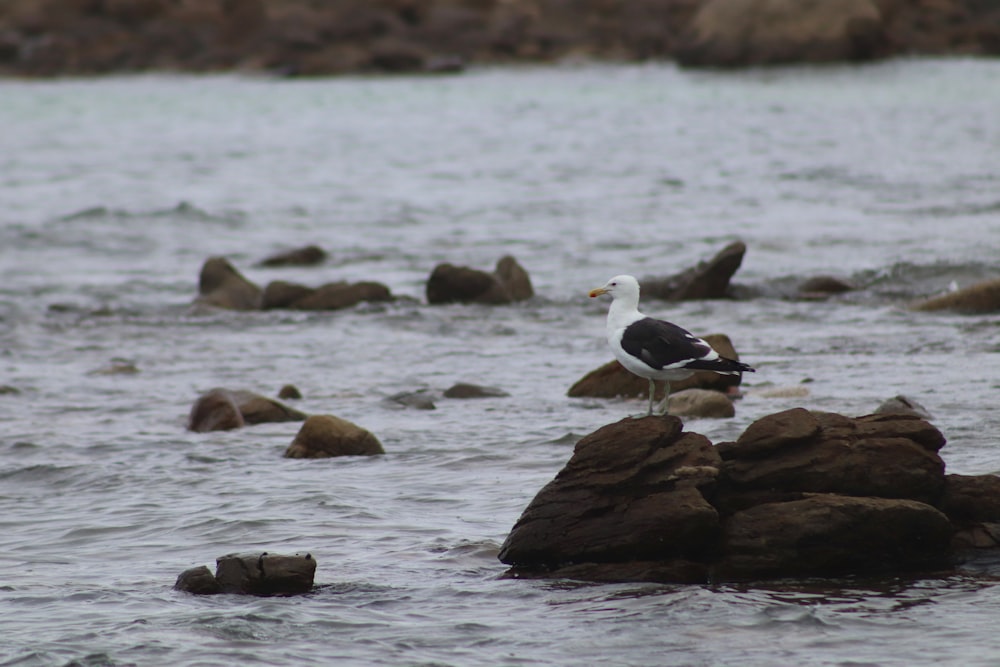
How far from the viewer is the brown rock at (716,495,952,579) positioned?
7797 millimetres

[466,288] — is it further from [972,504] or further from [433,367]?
[972,504]

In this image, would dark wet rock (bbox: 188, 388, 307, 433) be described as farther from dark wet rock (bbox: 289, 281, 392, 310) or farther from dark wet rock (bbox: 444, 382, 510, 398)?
dark wet rock (bbox: 289, 281, 392, 310)

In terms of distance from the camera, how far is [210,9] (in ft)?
281

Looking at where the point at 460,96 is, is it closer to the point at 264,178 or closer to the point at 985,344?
the point at 264,178

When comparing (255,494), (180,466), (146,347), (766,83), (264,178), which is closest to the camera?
(255,494)

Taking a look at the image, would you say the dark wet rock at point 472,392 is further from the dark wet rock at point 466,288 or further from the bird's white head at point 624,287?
the dark wet rock at point 466,288

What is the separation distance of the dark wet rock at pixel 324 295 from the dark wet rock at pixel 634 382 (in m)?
6.31

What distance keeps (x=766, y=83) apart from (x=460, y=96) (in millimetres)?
12384

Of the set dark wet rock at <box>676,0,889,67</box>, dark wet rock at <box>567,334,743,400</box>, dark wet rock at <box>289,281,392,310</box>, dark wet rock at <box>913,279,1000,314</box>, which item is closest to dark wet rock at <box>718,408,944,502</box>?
dark wet rock at <box>567,334,743,400</box>

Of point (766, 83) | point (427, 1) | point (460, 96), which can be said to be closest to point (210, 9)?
point (427, 1)

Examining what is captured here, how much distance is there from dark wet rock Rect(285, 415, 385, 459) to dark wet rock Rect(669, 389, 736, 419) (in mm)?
2362

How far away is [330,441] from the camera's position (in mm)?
11047

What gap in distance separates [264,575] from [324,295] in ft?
36.7

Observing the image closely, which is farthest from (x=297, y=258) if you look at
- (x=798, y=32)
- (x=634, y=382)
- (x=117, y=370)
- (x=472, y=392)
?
(x=798, y=32)
